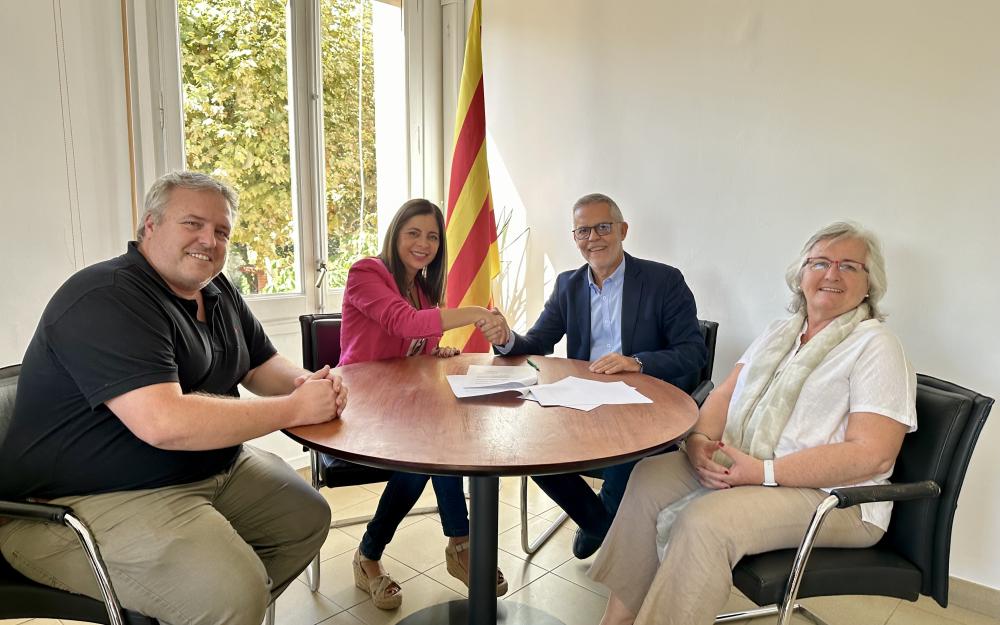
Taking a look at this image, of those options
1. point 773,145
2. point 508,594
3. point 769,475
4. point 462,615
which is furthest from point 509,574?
point 773,145

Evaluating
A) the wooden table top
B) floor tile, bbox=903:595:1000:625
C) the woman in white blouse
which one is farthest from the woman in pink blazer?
floor tile, bbox=903:595:1000:625

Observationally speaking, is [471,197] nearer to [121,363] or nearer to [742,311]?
[742,311]

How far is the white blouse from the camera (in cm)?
142

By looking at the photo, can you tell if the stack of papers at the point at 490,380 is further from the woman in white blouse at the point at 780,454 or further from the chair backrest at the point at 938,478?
the chair backrest at the point at 938,478

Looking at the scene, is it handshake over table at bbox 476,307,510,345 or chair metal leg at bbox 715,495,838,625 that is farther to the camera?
handshake over table at bbox 476,307,510,345

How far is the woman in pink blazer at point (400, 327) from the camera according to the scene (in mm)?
2027

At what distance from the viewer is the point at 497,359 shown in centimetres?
222

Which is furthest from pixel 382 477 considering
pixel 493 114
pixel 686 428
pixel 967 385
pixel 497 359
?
pixel 493 114

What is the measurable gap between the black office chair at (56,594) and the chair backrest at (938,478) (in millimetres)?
1612

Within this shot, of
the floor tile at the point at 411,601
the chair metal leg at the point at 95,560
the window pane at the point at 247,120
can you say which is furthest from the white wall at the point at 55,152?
the floor tile at the point at 411,601

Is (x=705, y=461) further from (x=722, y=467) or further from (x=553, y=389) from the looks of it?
(x=553, y=389)

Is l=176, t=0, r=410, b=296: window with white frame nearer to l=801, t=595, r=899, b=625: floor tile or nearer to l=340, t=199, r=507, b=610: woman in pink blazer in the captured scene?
l=340, t=199, r=507, b=610: woman in pink blazer

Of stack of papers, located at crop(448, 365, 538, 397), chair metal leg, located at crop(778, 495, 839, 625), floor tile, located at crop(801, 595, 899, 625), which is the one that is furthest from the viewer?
floor tile, located at crop(801, 595, 899, 625)

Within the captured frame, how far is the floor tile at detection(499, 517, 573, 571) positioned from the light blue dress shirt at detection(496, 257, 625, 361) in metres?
0.76
